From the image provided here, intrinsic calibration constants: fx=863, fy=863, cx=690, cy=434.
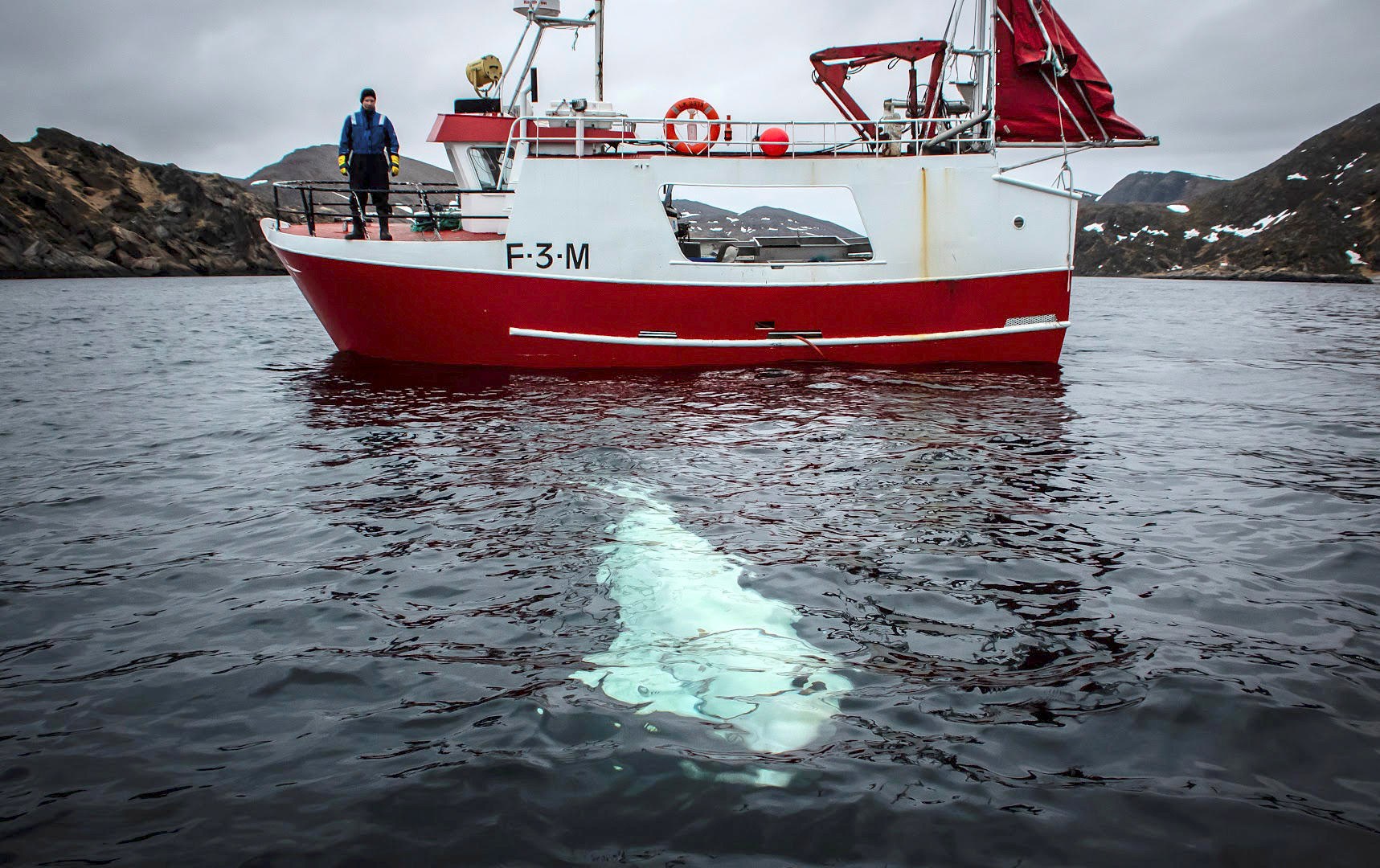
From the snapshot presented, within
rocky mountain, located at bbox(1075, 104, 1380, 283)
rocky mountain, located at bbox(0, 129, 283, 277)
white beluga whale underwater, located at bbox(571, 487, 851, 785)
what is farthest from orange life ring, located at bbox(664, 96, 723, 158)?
rocky mountain, located at bbox(1075, 104, 1380, 283)

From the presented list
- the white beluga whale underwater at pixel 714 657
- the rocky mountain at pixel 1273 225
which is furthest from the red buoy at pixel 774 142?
the rocky mountain at pixel 1273 225

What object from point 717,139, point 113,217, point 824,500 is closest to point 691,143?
point 717,139

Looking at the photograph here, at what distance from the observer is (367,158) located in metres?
12.6

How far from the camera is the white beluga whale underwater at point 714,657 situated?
11.8 ft

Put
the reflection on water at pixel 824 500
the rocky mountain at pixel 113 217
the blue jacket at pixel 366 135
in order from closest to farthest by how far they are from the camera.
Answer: the reflection on water at pixel 824 500, the blue jacket at pixel 366 135, the rocky mountain at pixel 113 217

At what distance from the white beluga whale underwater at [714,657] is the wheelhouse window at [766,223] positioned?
869cm

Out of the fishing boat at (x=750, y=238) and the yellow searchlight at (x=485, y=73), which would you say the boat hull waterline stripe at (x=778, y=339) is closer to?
the fishing boat at (x=750, y=238)

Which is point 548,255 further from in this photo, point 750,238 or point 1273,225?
point 1273,225

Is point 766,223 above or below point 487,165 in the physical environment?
below

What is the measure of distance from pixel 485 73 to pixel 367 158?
153 inches

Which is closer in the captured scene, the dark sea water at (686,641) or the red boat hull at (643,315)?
the dark sea water at (686,641)

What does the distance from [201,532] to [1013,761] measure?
5.40 m

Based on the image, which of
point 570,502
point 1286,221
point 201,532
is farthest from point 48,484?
point 1286,221

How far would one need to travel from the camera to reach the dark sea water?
9.85 feet
